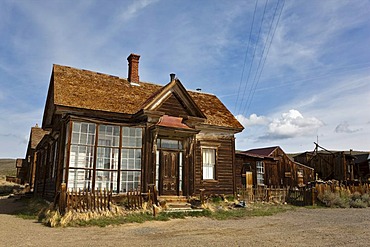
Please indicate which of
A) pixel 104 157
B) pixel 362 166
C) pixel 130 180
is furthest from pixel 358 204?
pixel 362 166

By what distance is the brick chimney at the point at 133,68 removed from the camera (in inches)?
755

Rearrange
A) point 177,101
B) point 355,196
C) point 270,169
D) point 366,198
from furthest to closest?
point 270,169 < point 355,196 < point 366,198 < point 177,101

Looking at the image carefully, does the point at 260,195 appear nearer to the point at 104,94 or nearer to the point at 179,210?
the point at 179,210

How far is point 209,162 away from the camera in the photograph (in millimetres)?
18109

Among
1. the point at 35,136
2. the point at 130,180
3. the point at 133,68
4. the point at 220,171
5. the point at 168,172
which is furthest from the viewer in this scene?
the point at 35,136

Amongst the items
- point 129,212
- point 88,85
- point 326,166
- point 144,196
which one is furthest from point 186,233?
point 326,166

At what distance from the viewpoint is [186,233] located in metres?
9.49

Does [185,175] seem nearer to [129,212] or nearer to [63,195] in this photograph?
[129,212]

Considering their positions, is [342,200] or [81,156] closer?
[81,156]

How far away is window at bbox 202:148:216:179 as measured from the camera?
1791 cm

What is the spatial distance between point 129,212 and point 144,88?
27.8ft

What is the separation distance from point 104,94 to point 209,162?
6749mm

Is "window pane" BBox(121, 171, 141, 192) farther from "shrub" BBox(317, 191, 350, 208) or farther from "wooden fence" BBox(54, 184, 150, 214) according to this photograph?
"shrub" BBox(317, 191, 350, 208)

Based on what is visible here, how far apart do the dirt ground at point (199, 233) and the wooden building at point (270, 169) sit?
35.4 feet
